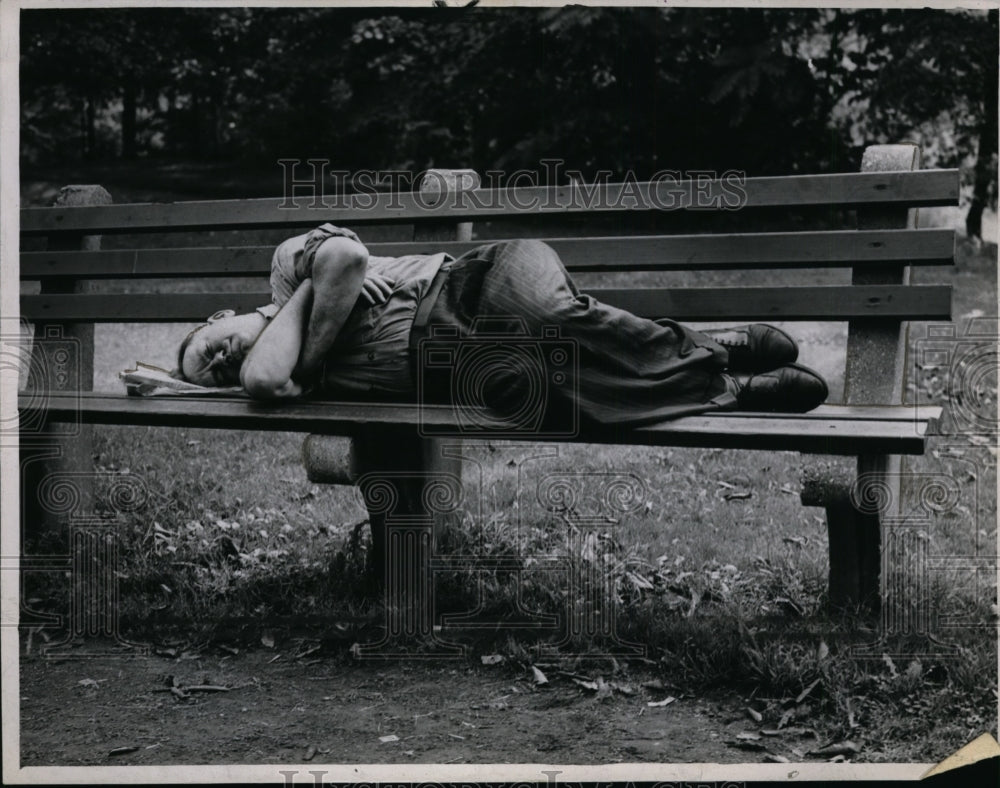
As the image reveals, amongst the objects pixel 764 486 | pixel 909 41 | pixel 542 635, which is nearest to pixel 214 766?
pixel 542 635

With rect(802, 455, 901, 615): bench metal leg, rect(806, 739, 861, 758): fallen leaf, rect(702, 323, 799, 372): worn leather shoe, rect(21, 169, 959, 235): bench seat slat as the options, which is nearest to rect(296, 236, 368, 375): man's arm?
rect(21, 169, 959, 235): bench seat slat

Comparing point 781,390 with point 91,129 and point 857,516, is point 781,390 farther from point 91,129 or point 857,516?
point 91,129

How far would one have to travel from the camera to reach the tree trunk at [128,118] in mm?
5941

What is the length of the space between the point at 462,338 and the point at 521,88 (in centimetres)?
358

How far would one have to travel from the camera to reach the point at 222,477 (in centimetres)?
443

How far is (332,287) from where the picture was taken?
311 cm

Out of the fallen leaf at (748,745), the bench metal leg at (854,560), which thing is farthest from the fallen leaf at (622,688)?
the bench metal leg at (854,560)

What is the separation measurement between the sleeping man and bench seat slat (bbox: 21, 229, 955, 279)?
41 cm

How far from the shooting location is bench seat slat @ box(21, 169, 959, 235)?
321 cm

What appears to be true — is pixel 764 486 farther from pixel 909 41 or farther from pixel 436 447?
pixel 909 41

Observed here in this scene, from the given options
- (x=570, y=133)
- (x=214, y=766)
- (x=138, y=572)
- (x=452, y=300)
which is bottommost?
(x=214, y=766)

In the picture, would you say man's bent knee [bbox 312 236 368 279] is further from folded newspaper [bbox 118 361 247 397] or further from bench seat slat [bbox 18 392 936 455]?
folded newspaper [bbox 118 361 247 397]

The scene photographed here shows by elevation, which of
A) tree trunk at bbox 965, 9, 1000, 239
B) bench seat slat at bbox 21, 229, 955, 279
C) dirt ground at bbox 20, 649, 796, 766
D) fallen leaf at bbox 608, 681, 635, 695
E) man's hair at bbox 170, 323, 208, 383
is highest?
tree trunk at bbox 965, 9, 1000, 239

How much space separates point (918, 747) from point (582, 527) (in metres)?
1.46
